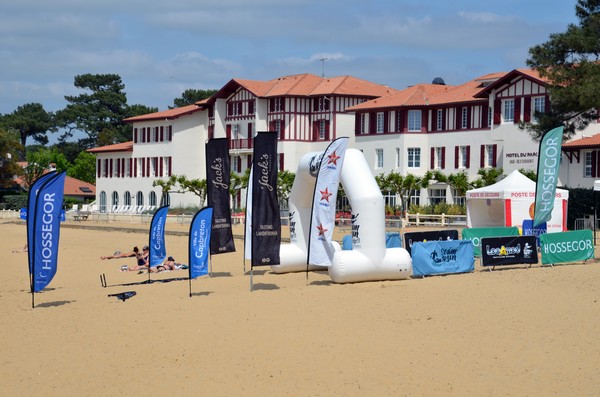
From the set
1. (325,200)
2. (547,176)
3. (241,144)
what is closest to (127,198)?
(241,144)

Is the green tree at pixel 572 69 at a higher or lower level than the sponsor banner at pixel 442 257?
higher

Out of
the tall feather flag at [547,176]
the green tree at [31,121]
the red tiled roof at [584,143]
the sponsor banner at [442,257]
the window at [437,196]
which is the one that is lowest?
the sponsor banner at [442,257]

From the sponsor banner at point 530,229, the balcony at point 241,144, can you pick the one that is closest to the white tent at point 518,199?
the sponsor banner at point 530,229

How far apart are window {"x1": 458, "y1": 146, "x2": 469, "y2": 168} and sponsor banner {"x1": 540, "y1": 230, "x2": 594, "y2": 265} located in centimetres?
2865

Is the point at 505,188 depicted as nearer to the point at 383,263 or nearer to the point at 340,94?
the point at 383,263

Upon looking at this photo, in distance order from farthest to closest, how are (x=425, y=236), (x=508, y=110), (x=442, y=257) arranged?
(x=508, y=110)
(x=425, y=236)
(x=442, y=257)

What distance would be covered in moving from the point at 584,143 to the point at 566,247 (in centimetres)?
2073

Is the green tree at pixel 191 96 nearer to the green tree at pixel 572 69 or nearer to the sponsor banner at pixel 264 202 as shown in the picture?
the green tree at pixel 572 69

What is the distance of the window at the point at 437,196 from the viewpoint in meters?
56.2

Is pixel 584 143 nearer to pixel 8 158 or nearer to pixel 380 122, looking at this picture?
pixel 380 122

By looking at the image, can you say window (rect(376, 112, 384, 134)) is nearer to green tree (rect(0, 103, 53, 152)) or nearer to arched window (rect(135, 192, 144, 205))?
arched window (rect(135, 192, 144, 205))

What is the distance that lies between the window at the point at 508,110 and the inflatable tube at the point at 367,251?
29420 mm

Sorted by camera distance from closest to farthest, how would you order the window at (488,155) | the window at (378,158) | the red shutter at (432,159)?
the window at (488,155) → the red shutter at (432,159) → the window at (378,158)

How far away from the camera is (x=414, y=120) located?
5803 cm
